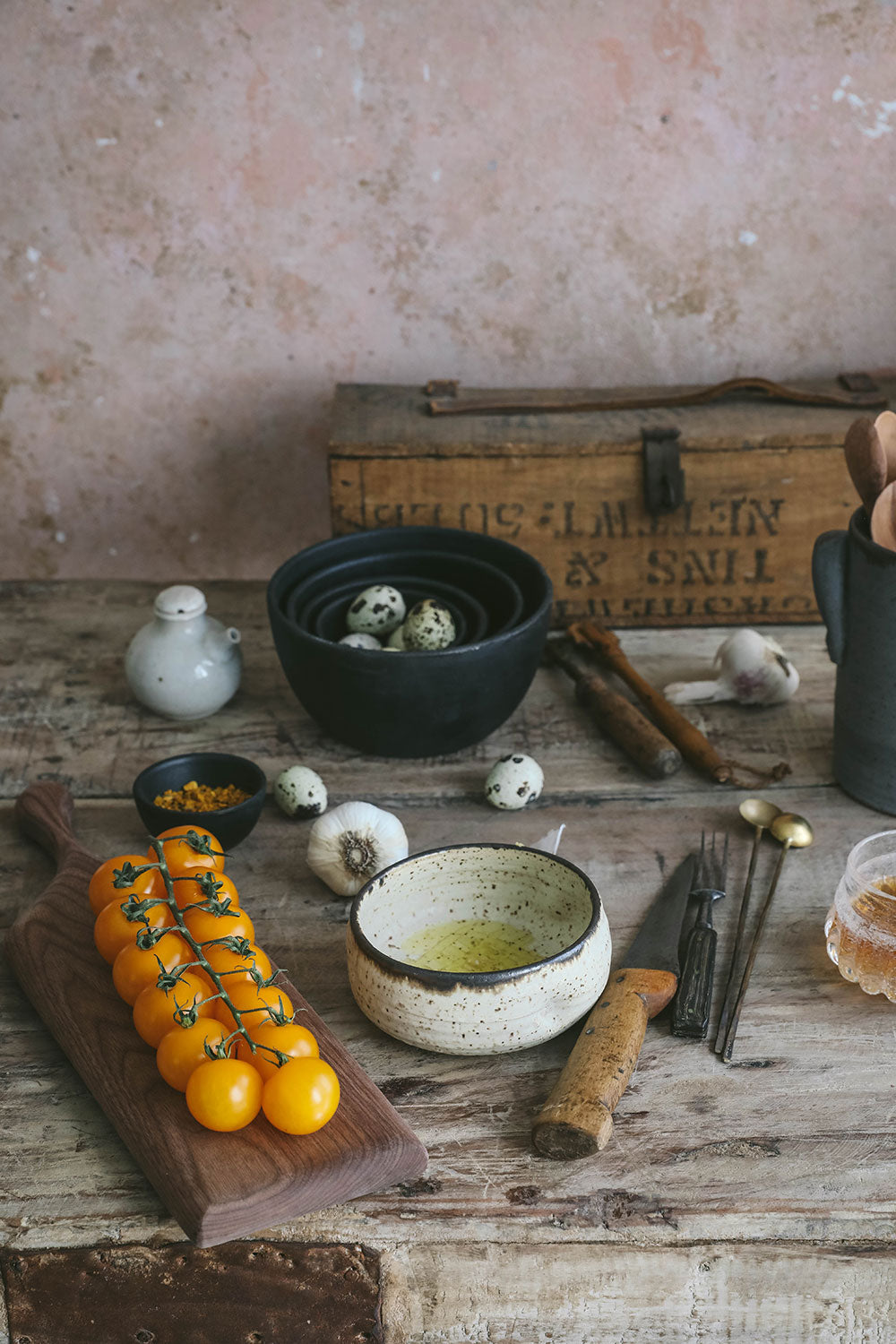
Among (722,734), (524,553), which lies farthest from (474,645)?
(722,734)

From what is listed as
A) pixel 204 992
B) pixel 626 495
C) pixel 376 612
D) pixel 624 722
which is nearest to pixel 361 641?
pixel 376 612

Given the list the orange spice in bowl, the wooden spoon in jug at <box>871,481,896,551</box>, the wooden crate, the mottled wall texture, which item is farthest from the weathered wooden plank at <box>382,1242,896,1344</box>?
the mottled wall texture

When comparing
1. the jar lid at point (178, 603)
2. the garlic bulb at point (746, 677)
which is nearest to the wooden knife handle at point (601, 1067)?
the garlic bulb at point (746, 677)

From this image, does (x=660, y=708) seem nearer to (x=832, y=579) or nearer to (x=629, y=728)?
(x=629, y=728)

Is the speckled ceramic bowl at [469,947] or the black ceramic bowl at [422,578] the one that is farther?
the black ceramic bowl at [422,578]

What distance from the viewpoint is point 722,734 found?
4.04 feet

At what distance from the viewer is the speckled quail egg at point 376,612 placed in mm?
1239

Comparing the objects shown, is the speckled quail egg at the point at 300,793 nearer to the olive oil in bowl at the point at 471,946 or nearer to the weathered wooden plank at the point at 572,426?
the olive oil in bowl at the point at 471,946

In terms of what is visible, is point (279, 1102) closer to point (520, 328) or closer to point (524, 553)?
point (524, 553)

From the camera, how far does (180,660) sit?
1231mm

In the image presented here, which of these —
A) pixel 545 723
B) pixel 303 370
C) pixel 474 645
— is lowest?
pixel 545 723

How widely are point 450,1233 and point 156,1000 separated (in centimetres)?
23

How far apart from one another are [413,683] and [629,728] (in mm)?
230

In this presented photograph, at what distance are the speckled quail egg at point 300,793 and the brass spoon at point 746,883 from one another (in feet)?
1.26
